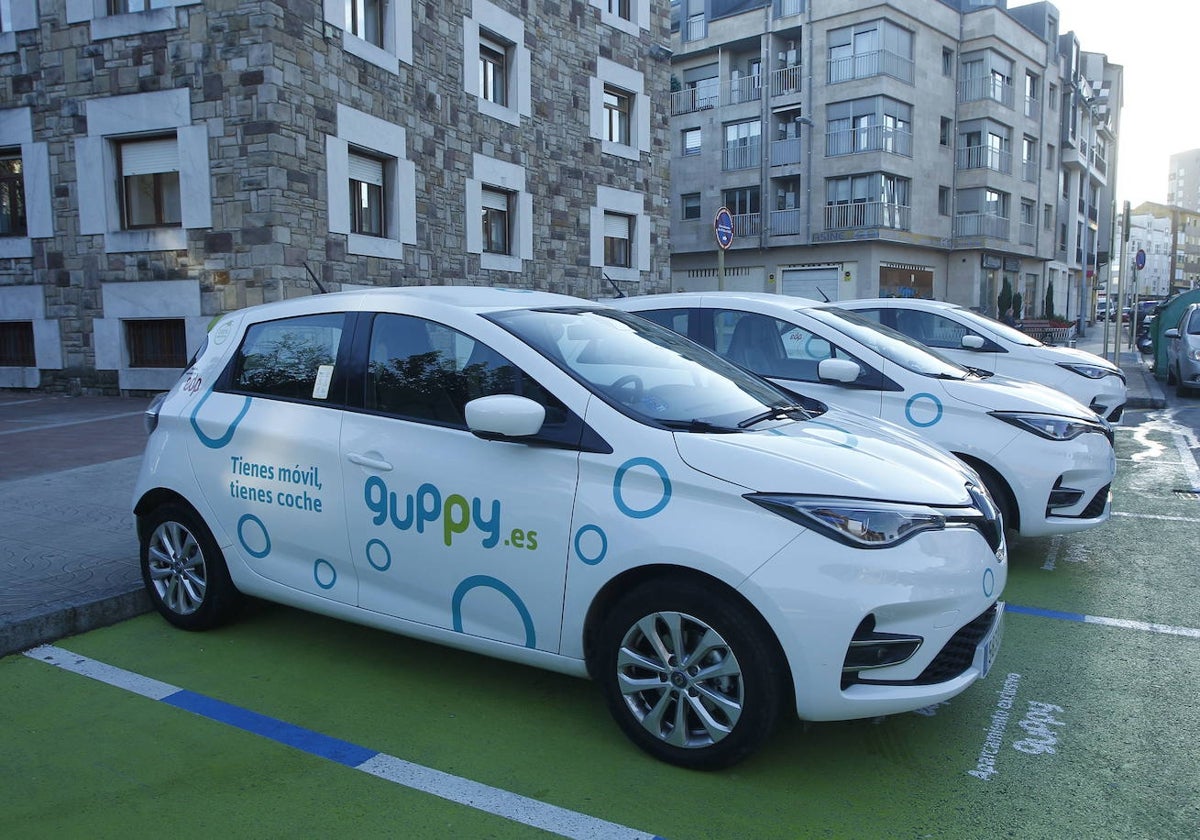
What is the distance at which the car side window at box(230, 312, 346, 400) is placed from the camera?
425 cm

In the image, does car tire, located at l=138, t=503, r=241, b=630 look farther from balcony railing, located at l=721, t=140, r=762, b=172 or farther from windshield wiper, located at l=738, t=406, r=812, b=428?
balcony railing, located at l=721, t=140, r=762, b=172

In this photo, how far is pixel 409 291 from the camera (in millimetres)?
4266

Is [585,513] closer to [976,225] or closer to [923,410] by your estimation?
[923,410]

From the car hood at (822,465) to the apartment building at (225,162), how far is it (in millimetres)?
9339

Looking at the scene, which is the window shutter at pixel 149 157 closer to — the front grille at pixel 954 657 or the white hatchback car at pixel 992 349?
the white hatchback car at pixel 992 349

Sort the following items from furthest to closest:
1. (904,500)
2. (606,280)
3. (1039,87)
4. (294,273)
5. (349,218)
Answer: (1039,87)
(606,280)
(349,218)
(294,273)
(904,500)

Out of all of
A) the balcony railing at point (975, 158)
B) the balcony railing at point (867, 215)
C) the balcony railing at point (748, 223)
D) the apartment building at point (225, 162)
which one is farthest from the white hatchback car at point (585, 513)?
the balcony railing at point (975, 158)

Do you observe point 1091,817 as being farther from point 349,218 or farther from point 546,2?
point 546,2

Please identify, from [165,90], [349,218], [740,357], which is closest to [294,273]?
[349,218]

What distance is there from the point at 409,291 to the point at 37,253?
46.0 ft

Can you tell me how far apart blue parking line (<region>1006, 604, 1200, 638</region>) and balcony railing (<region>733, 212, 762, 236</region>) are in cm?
3427

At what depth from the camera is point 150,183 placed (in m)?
14.5

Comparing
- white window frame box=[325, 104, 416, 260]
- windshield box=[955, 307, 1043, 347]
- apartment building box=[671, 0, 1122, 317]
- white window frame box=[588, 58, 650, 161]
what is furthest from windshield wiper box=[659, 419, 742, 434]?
apartment building box=[671, 0, 1122, 317]

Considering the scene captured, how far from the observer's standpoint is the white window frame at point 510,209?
57.9 ft
